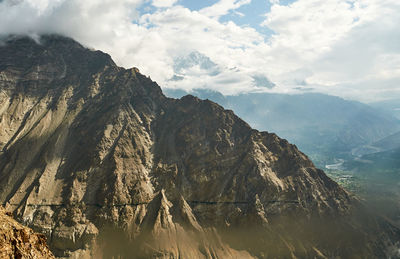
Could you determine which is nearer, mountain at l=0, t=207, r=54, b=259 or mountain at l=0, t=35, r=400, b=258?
mountain at l=0, t=207, r=54, b=259

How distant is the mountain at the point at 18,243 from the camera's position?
36.8 m

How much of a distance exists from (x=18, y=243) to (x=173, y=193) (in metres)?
116

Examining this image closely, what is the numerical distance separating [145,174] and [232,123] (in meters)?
71.0

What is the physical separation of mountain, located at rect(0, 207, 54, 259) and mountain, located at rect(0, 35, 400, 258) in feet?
290

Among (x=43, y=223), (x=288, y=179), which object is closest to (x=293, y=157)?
(x=288, y=179)

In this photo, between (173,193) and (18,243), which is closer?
(18,243)

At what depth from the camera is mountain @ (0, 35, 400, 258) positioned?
5079 inches

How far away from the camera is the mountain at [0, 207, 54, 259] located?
36753 millimetres

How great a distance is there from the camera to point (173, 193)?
152 meters

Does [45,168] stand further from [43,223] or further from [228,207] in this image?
[228,207]

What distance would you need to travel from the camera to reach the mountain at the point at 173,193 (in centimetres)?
12900

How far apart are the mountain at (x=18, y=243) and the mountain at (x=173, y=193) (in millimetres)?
88496

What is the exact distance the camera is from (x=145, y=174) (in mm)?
160250

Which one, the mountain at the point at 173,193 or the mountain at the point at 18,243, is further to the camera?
the mountain at the point at 173,193
